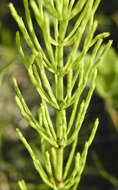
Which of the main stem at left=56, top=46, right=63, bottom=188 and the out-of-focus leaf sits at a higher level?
the main stem at left=56, top=46, right=63, bottom=188

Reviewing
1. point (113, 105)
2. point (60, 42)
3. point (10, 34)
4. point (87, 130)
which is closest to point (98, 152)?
point (87, 130)

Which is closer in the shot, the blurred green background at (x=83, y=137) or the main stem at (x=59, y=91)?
the main stem at (x=59, y=91)

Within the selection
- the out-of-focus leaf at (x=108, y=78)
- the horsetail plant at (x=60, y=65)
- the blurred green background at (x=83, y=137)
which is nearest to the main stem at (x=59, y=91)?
the horsetail plant at (x=60, y=65)

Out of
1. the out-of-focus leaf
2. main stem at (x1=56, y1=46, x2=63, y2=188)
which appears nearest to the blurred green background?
the out-of-focus leaf

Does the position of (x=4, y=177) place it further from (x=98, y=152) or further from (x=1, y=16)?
(x=1, y=16)

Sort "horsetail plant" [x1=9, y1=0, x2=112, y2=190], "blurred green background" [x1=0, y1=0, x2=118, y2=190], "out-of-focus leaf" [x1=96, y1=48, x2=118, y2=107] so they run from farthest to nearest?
"blurred green background" [x1=0, y1=0, x2=118, y2=190]
"out-of-focus leaf" [x1=96, y1=48, x2=118, y2=107]
"horsetail plant" [x1=9, y1=0, x2=112, y2=190]

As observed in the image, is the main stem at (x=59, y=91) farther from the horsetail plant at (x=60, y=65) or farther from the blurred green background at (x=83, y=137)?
the blurred green background at (x=83, y=137)

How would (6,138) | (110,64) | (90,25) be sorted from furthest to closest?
(6,138) < (110,64) < (90,25)

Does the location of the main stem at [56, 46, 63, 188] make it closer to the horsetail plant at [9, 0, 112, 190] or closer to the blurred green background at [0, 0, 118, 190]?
the horsetail plant at [9, 0, 112, 190]

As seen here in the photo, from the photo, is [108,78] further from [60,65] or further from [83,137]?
[60,65]

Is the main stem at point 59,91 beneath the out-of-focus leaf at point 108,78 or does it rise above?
above

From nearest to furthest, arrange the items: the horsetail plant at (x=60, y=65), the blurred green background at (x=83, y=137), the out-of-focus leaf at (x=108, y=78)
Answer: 1. the horsetail plant at (x=60, y=65)
2. the out-of-focus leaf at (x=108, y=78)
3. the blurred green background at (x=83, y=137)
